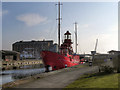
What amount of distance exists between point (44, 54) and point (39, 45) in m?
138

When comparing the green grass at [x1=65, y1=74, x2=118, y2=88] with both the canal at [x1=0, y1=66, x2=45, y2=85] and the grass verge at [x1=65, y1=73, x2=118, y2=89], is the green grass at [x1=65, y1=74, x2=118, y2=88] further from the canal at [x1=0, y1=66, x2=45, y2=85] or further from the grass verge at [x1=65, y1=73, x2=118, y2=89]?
the canal at [x1=0, y1=66, x2=45, y2=85]

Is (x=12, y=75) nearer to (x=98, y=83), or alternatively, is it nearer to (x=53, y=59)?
(x=53, y=59)

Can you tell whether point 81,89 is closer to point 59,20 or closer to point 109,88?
point 109,88

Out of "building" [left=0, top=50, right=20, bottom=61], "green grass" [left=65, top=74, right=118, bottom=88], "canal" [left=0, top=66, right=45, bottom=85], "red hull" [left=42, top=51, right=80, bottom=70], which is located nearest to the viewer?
"green grass" [left=65, top=74, right=118, bottom=88]

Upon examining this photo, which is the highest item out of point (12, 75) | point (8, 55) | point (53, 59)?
point (53, 59)

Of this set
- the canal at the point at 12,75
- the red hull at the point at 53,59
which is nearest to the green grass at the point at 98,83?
the canal at the point at 12,75

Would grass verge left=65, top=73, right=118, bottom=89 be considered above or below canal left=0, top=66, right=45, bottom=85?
above

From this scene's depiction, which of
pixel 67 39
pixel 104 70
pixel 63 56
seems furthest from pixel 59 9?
pixel 104 70

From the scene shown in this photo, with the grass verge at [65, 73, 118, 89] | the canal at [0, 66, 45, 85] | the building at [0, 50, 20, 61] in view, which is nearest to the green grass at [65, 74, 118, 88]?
the grass verge at [65, 73, 118, 89]

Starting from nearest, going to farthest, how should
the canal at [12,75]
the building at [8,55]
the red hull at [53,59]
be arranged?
the canal at [12,75] → the red hull at [53,59] → the building at [8,55]

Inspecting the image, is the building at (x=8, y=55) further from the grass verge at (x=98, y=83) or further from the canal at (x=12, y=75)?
the grass verge at (x=98, y=83)

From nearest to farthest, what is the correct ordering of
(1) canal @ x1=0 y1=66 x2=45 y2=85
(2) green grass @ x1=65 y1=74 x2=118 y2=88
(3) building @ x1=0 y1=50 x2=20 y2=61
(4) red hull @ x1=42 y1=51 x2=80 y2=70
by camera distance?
(2) green grass @ x1=65 y1=74 x2=118 y2=88 → (1) canal @ x1=0 y1=66 x2=45 y2=85 → (4) red hull @ x1=42 y1=51 x2=80 y2=70 → (3) building @ x1=0 y1=50 x2=20 y2=61

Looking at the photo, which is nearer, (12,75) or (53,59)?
(53,59)

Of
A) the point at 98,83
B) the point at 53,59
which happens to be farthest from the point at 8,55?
the point at 98,83
